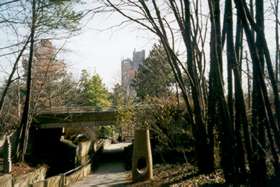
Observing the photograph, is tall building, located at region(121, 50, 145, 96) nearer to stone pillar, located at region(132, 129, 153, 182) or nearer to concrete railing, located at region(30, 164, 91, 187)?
concrete railing, located at region(30, 164, 91, 187)

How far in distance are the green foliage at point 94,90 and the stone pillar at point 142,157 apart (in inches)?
1496

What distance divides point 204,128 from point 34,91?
1683cm

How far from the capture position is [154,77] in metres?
48.0

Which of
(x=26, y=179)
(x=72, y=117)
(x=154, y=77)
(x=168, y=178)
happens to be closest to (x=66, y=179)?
(x=26, y=179)

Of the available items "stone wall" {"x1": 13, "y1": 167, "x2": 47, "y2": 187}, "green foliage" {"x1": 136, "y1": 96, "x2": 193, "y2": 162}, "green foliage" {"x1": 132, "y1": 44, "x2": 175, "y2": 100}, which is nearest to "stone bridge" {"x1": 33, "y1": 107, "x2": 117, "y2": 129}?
"green foliage" {"x1": 136, "y1": 96, "x2": 193, "y2": 162}

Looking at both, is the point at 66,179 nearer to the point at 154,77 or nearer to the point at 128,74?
the point at 154,77

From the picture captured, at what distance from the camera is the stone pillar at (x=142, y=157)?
1709 centimetres

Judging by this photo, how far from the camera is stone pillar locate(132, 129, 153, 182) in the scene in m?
17.1

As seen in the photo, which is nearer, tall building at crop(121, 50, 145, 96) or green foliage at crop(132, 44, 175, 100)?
green foliage at crop(132, 44, 175, 100)

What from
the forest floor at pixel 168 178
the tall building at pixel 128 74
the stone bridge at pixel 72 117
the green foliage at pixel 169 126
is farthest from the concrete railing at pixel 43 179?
the tall building at pixel 128 74

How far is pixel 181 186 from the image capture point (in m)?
11.7

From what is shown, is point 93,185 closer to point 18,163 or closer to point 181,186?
point 181,186

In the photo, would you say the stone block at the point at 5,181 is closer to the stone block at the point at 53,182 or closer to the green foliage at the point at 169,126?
the stone block at the point at 53,182

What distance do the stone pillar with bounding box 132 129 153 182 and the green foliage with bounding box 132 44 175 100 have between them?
2525cm
